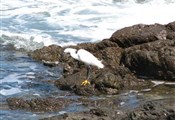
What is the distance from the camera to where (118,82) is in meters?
7.62

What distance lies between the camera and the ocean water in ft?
27.3

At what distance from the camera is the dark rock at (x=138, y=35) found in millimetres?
9156

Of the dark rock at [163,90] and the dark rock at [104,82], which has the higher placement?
the dark rock at [104,82]

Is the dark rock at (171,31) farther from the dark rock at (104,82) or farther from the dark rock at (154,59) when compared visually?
the dark rock at (104,82)

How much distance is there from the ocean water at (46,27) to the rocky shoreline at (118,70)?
0.97 ft

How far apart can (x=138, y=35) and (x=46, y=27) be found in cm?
665

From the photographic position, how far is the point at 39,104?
267 inches

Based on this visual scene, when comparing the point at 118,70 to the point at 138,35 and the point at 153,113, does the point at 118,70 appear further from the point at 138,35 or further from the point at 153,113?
the point at 153,113

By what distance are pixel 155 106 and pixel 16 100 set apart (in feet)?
9.42

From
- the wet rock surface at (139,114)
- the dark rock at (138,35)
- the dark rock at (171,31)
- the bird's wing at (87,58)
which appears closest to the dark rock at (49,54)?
the dark rock at (138,35)

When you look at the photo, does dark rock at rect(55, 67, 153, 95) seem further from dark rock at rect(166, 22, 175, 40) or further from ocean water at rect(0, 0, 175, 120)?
dark rock at rect(166, 22, 175, 40)

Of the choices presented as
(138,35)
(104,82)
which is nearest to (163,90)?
(104,82)

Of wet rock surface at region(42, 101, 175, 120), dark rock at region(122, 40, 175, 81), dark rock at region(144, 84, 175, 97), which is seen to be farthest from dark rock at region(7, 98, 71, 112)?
dark rock at region(122, 40, 175, 81)

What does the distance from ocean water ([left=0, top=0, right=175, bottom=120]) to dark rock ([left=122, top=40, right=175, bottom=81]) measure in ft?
5.23
